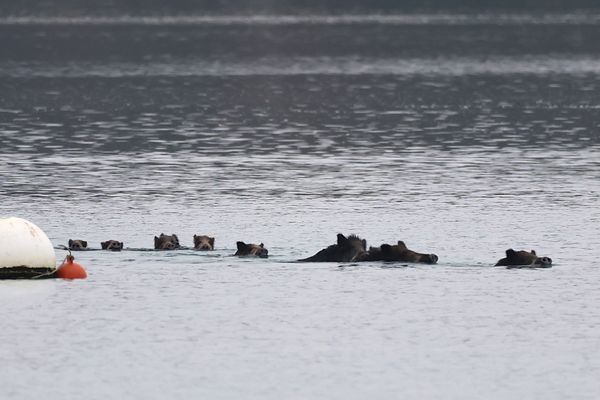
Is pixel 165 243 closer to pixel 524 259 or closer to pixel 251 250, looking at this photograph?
pixel 251 250

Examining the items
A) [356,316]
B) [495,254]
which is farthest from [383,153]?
[356,316]

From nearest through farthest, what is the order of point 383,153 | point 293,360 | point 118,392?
point 118,392
point 293,360
point 383,153

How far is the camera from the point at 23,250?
23641 mm

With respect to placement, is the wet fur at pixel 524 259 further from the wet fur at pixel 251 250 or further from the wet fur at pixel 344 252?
the wet fur at pixel 251 250

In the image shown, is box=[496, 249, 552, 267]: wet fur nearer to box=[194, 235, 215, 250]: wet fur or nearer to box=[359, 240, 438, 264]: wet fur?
box=[359, 240, 438, 264]: wet fur

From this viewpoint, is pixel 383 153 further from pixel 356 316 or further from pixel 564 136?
pixel 356 316

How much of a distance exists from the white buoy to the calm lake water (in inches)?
16.4

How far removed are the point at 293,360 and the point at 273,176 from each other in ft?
62.3

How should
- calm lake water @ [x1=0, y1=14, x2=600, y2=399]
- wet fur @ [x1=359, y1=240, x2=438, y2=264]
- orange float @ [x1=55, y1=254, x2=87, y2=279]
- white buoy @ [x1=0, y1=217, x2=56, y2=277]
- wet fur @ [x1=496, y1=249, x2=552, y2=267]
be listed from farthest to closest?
wet fur @ [x1=359, y1=240, x2=438, y2=264] < wet fur @ [x1=496, y1=249, x2=552, y2=267] < orange float @ [x1=55, y1=254, x2=87, y2=279] < white buoy @ [x1=0, y1=217, x2=56, y2=277] < calm lake water @ [x1=0, y1=14, x2=600, y2=399]

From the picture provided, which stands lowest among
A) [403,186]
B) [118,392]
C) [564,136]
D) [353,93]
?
[118,392]

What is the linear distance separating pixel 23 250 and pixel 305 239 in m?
5.23

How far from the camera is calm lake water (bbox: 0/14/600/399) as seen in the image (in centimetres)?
1830

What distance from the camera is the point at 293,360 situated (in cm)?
1873

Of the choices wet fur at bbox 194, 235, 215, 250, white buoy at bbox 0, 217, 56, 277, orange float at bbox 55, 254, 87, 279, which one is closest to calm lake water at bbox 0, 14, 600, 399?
wet fur at bbox 194, 235, 215, 250
